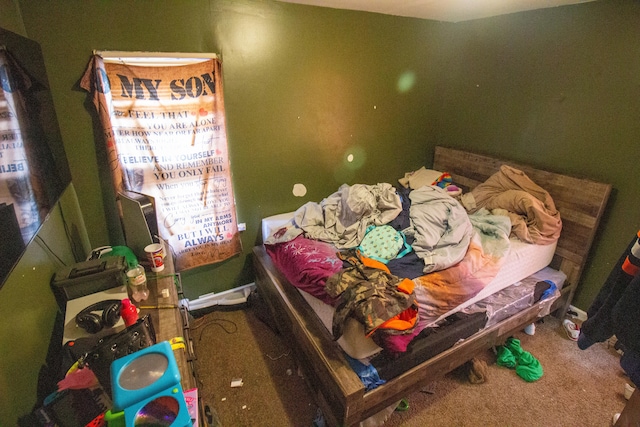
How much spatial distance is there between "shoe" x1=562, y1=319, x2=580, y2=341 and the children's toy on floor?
2638 mm

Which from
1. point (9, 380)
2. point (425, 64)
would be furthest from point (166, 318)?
point (425, 64)

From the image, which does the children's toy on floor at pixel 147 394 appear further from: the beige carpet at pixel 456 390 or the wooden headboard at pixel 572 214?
the wooden headboard at pixel 572 214

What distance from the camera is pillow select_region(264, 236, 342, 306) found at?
1.76 metres

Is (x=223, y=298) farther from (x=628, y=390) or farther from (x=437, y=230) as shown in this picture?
(x=628, y=390)

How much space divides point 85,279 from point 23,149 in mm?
555

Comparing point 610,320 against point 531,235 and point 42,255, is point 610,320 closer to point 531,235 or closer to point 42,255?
point 531,235

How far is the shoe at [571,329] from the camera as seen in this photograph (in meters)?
2.25

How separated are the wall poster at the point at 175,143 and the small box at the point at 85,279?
707 mm

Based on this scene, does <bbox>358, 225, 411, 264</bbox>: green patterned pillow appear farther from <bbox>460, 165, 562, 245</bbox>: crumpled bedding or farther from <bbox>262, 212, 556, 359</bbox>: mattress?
<bbox>460, 165, 562, 245</bbox>: crumpled bedding

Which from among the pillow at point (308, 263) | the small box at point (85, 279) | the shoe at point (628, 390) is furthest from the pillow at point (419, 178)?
the small box at point (85, 279)

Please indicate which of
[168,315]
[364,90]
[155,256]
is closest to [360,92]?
[364,90]

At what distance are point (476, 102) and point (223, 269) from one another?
2.63 metres

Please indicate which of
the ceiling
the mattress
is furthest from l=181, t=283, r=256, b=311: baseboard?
the ceiling

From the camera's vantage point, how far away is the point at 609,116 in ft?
6.74
